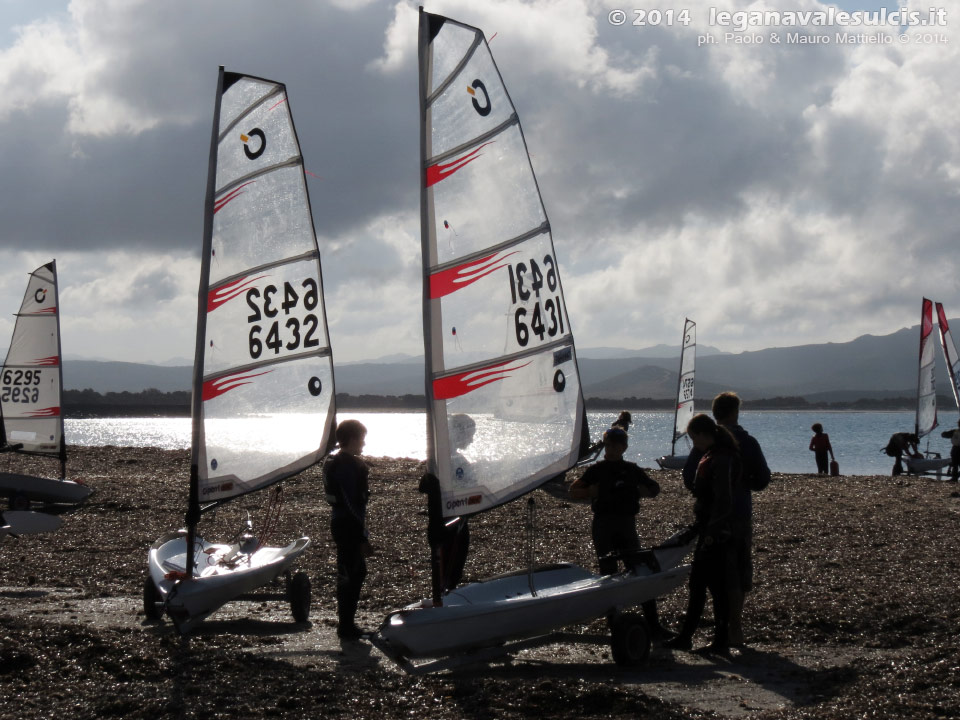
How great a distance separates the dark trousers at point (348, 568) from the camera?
22.5 ft

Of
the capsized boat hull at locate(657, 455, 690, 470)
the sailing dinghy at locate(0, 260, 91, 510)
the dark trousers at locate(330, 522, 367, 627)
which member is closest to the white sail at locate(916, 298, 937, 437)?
the capsized boat hull at locate(657, 455, 690, 470)

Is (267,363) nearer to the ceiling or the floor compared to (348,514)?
nearer to the ceiling

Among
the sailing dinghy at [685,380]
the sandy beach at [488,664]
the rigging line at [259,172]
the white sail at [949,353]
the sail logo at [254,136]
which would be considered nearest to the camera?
the sandy beach at [488,664]

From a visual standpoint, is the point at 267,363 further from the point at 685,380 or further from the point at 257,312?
the point at 685,380

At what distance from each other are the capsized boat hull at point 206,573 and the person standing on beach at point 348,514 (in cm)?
81

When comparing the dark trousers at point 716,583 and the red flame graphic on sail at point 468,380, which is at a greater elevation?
the red flame graphic on sail at point 468,380

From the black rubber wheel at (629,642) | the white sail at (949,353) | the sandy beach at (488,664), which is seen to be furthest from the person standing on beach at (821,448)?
the black rubber wheel at (629,642)

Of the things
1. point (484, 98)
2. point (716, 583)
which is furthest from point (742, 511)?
point (484, 98)

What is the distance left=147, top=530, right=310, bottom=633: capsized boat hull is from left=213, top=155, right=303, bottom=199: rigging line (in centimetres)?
299

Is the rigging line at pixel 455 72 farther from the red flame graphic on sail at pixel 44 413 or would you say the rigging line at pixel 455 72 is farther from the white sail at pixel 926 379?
the white sail at pixel 926 379

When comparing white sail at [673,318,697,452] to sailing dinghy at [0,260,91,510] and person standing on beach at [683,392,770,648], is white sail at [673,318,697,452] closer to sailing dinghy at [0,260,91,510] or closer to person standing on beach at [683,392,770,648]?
sailing dinghy at [0,260,91,510]

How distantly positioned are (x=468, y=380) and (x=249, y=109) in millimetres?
3348

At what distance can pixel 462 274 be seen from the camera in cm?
660

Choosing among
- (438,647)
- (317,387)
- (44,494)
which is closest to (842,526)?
(317,387)
